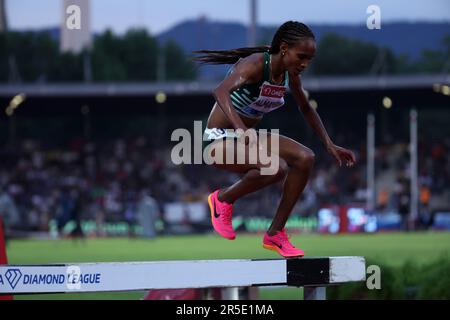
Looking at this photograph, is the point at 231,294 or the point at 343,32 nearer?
the point at 231,294

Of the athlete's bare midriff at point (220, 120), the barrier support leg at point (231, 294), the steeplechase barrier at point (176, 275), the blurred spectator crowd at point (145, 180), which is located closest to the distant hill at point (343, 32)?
the blurred spectator crowd at point (145, 180)

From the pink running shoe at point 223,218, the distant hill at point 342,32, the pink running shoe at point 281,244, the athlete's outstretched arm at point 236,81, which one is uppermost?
the athlete's outstretched arm at point 236,81

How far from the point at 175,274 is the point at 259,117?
1761mm

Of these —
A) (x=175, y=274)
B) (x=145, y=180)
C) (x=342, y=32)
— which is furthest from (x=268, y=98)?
(x=342, y=32)

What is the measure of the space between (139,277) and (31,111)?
4372cm

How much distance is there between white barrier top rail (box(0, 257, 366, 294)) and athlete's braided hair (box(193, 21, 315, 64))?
1.74m

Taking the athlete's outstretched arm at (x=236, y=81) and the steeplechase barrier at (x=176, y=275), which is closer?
the steeplechase barrier at (x=176, y=275)

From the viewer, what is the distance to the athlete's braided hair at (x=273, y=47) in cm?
782

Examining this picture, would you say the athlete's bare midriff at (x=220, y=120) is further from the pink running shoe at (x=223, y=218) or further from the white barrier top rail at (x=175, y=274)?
the white barrier top rail at (x=175, y=274)

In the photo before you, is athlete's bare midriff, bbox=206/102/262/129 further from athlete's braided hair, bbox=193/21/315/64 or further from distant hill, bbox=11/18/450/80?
distant hill, bbox=11/18/450/80

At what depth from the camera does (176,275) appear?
7.11m

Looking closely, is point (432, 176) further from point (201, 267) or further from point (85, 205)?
point (201, 267)

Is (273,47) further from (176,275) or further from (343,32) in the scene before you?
(343,32)

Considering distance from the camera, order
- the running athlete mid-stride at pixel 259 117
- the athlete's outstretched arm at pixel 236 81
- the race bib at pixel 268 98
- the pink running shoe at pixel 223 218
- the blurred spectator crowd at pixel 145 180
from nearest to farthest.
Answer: the athlete's outstretched arm at pixel 236 81 < the running athlete mid-stride at pixel 259 117 < the race bib at pixel 268 98 < the pink running shoe at pixel 223 218 < the blurred spectator crowd at pixel 145 180
